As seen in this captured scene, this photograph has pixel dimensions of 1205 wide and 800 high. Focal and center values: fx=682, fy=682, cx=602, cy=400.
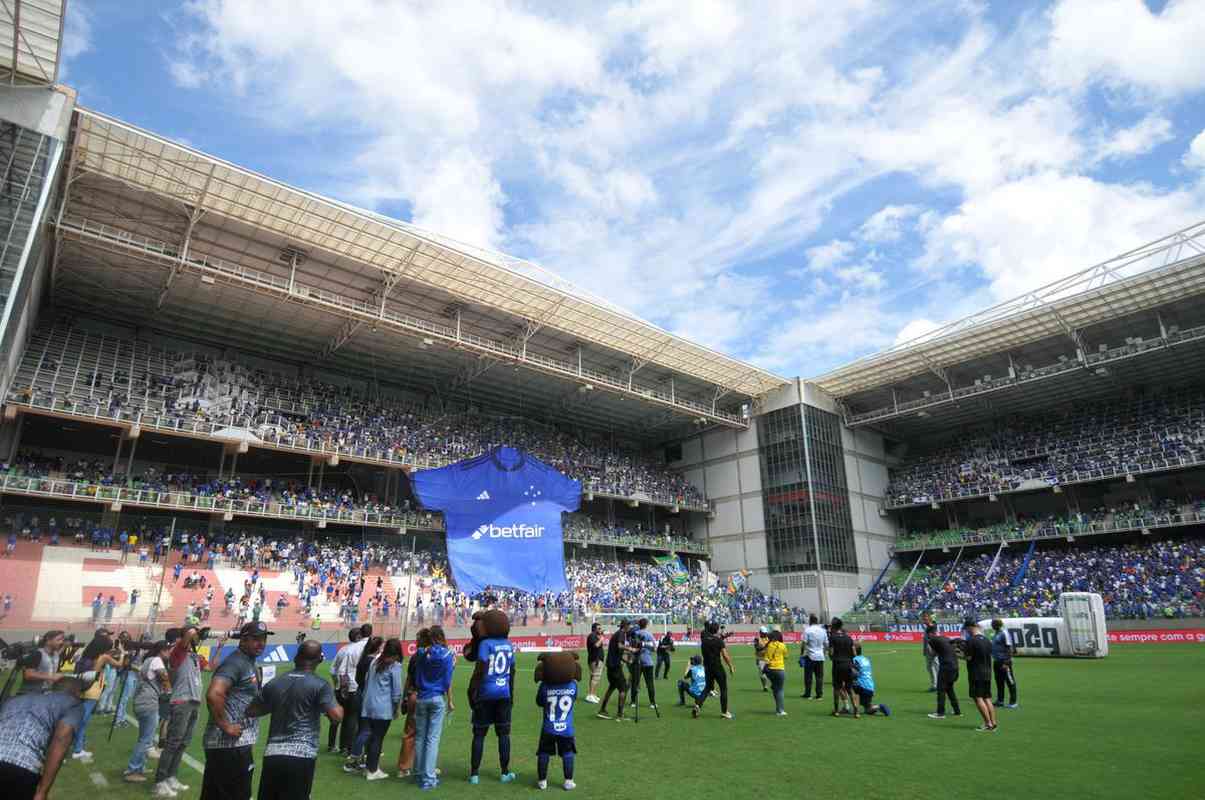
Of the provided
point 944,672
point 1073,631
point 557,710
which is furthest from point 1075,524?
point 557,710

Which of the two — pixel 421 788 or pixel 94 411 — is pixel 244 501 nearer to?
pixel 94 411

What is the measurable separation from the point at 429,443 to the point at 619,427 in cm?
1766

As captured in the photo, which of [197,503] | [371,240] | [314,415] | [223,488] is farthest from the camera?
[314,415]

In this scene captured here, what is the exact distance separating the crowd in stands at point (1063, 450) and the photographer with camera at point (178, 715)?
49.9 meters

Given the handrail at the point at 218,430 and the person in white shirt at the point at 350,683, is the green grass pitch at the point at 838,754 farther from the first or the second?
the handrail at the point at 218,430

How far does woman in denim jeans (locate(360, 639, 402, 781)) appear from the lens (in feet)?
25.7

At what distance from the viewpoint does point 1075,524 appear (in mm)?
43000

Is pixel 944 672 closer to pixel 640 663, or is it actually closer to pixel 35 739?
pixel 640 663

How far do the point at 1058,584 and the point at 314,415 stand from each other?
4265 cm

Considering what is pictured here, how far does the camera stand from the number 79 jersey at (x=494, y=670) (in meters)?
7.56

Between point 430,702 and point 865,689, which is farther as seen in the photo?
point 865,689

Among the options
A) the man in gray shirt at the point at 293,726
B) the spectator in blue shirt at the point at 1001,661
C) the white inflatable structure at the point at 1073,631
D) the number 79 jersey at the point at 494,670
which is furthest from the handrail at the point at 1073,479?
the man in gray shirt at the point at 293,726

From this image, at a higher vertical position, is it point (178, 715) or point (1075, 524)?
point (1075, 524)

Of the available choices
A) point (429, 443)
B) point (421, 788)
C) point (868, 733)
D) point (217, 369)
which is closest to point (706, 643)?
point (868, 733)
